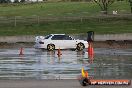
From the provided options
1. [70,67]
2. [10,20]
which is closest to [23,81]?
[70,67]

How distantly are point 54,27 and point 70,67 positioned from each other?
112ft

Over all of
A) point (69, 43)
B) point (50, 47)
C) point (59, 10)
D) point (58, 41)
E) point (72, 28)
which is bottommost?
point (50, 47)

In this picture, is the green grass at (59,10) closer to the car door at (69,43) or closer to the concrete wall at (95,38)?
the concrete wall at (95,38)

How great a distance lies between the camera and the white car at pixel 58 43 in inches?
1641

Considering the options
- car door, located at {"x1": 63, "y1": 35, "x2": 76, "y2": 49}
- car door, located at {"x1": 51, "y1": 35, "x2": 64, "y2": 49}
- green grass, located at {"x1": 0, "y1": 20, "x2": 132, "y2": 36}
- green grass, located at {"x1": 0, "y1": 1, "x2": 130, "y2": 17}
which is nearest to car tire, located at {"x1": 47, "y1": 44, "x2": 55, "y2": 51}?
car door, located at {"x1": 51, "y1": 35, "x2": 64, "y2": 49}

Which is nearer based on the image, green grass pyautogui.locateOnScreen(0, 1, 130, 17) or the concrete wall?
the concrete wall

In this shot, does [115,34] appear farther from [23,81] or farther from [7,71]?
[23,81]

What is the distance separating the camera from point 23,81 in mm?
18281

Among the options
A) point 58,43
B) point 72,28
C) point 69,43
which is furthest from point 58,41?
point 72,28

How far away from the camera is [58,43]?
42188mm

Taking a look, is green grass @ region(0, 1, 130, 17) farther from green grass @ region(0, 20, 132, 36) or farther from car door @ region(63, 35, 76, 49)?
car door @ region(63, 35, 76, 49)

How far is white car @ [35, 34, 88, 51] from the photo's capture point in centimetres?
4169

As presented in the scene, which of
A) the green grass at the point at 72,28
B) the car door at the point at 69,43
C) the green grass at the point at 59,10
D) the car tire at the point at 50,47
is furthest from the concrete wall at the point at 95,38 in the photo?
the green grass at the point at 59,10

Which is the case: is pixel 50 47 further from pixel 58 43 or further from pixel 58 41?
pixel 58 41
